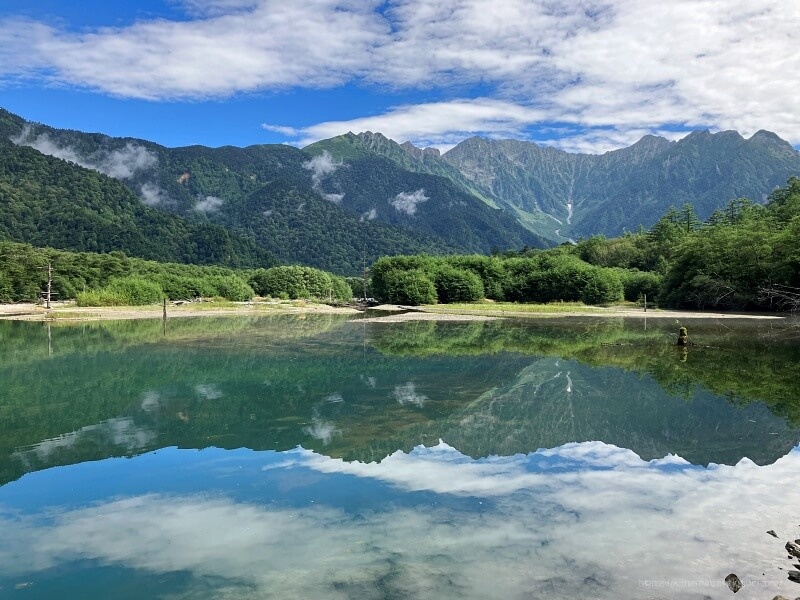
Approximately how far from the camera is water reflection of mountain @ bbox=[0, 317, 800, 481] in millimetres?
17547

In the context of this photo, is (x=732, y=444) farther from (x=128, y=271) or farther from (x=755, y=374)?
(x=128, y=271)

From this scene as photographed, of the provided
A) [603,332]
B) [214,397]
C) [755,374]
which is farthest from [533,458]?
[603,332]

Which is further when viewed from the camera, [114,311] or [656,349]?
[114,311]

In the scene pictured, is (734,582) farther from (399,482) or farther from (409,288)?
(409,288)

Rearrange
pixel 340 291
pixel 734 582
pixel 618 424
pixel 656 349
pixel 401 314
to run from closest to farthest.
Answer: pixel 734 582 < pixel 618 424 < pixel 656 349 < pixel 401 314 < pixel 340 291

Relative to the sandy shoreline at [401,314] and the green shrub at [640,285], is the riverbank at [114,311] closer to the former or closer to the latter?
the sandy shoreline at [401,314]

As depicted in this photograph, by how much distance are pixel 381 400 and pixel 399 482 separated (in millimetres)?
9572

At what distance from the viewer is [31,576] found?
9414 mm

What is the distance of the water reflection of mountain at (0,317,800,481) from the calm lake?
0.15m

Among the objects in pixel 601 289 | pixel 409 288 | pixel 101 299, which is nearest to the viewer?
pixel 101 299

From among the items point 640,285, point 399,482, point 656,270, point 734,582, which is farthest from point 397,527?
point 656,270

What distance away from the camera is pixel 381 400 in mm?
23562

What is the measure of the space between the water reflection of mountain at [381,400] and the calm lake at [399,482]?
0.15m

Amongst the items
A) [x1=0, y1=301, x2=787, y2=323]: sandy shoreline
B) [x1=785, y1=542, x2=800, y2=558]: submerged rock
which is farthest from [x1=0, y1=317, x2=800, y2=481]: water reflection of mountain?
[x1=0, y1=301, x2=787, y2=323]: sandy shoreline
